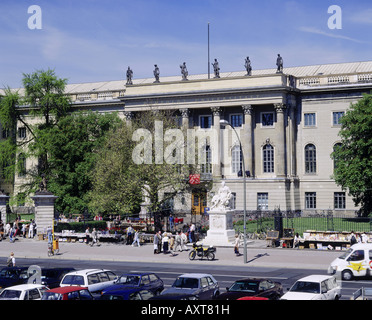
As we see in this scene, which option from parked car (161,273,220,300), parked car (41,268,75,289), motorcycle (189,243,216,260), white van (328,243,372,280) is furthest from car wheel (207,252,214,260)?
parked car (161,273,220,300)

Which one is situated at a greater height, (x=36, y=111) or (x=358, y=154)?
(x=36, y=111)

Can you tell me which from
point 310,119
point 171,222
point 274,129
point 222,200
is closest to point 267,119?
point 274,129

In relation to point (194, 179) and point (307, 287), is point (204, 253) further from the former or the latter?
point (307, 287)

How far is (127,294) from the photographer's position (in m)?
22.2

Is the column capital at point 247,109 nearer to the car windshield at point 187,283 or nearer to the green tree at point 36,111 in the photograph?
the green tree at point 36,111

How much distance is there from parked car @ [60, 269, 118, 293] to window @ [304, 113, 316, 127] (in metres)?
54.5

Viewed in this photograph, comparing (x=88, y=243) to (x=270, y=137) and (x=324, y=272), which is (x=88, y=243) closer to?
(x=324, y=272)

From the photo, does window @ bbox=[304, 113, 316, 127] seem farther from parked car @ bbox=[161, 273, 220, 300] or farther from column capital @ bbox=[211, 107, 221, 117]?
parked car @ bbox=[161, 273, 220, 300]

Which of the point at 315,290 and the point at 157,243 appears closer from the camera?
the point at 315,290

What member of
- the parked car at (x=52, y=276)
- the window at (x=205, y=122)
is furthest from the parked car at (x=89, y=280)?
the window at (x=205, y=122)

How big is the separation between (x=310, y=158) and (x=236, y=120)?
10.7m

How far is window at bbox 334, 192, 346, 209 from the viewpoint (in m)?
73.9

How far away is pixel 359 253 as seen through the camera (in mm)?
30516

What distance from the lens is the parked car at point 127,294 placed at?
853 inches
